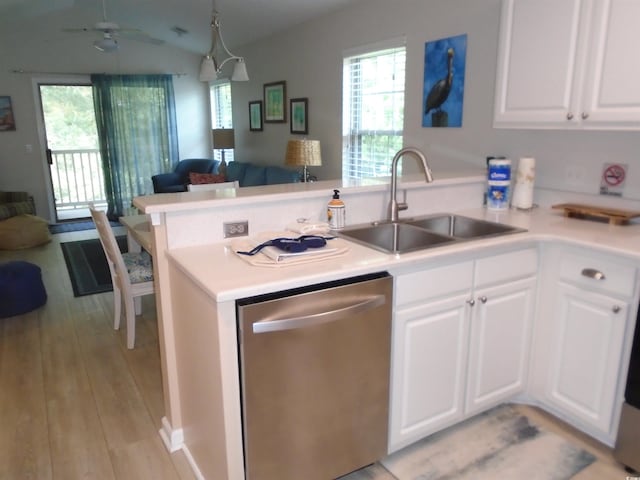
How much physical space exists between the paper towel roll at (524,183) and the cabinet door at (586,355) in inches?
27.3

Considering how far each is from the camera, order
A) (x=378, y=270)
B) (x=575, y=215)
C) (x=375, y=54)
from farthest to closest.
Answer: (x=375, y=54) < (x=575, y=215) < (x=378, y=270)

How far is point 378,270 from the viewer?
1.71m

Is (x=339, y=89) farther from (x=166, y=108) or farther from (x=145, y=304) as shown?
(x=166, y=108)

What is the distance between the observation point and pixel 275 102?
593cm

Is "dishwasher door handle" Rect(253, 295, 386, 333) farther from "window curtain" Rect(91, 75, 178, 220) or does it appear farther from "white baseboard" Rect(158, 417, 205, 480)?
"window curtain" Rect(91, 75, 178, 220)

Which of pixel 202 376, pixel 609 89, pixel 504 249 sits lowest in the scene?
pixel 202 376

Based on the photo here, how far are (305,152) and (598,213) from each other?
9.21ft

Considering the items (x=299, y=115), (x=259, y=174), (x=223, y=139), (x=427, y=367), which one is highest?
(x=299, y=115)

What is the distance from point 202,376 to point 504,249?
1.34 m

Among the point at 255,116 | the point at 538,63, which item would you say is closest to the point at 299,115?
the point at 255,116

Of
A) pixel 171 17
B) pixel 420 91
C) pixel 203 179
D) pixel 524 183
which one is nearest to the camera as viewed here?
pixel 524 183

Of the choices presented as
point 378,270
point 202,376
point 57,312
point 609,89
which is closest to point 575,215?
point 609,89

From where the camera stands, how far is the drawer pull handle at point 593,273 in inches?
76.6

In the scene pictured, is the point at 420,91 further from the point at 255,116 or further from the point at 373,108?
the point at 255,116
